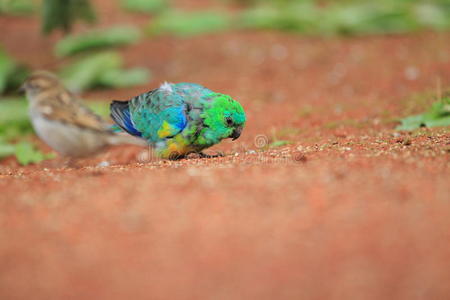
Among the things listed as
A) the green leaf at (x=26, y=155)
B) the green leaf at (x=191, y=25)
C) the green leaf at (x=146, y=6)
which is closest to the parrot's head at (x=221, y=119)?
the green leaf at (x=26, y=155)

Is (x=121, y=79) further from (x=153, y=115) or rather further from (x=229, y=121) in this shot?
(x=229, y=121)

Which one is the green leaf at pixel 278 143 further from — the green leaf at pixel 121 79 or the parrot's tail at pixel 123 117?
the green leaf at pixel 121 79

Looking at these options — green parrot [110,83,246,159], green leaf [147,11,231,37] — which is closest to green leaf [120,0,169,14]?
green leaf [147,11,231,37]

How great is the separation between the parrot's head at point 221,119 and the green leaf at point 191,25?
7.89 m

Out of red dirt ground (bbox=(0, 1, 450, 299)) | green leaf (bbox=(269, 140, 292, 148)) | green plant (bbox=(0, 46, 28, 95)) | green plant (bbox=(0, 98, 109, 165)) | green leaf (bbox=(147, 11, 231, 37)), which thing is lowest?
red dirt ground (bbox=(0, 1, 450, 299))

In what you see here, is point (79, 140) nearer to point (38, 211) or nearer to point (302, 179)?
point (38, 211)

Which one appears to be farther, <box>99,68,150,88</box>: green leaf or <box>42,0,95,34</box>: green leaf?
<box>99,68,150,88</box>: green leaf

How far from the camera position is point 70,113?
547cm

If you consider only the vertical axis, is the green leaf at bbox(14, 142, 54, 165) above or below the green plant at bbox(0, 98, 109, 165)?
below

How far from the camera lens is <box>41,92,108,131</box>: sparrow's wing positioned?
5387mm

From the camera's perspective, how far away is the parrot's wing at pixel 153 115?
4871 mm

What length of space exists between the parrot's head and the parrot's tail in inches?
32.9

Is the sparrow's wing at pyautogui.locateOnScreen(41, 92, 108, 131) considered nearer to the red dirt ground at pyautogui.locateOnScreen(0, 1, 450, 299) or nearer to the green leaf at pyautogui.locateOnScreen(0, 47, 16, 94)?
the red dirt ground at pyautogui.locateOnScreen(0, 1, 450, 299)

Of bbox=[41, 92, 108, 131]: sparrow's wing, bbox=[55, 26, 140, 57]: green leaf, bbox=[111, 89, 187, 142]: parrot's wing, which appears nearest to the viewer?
bbox=[111, 89, 187, 142]: parrot's wing
